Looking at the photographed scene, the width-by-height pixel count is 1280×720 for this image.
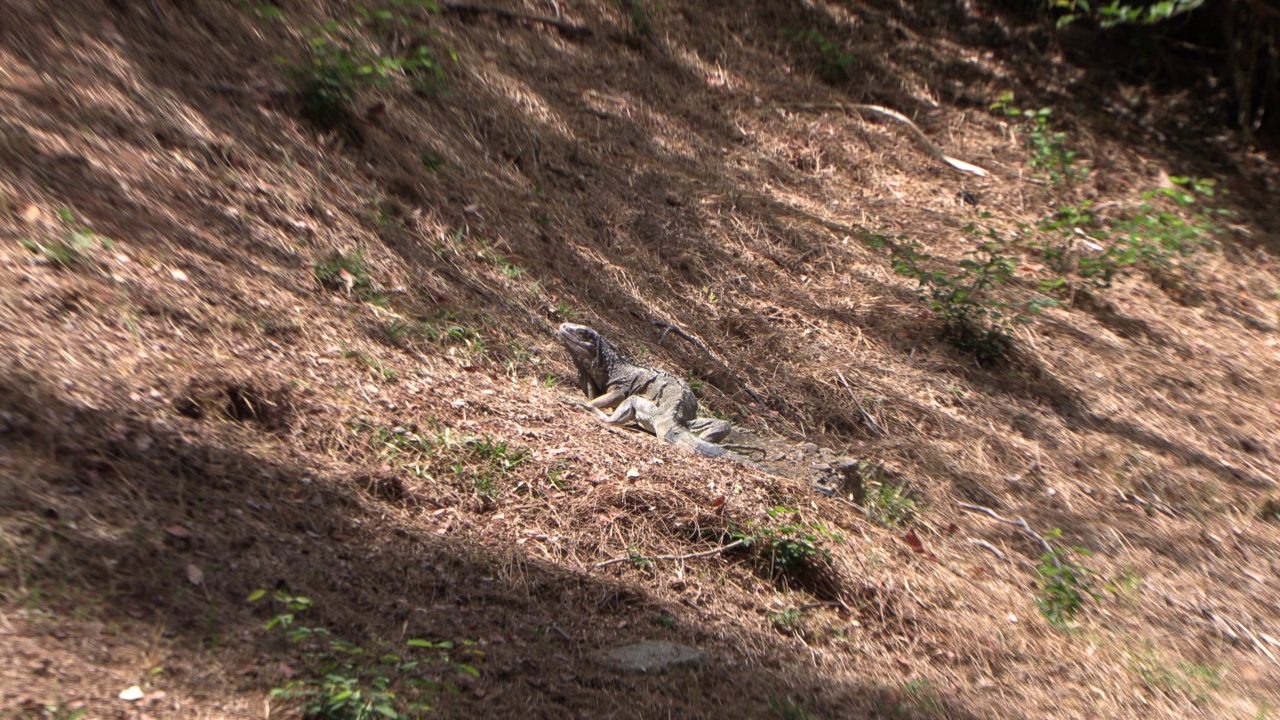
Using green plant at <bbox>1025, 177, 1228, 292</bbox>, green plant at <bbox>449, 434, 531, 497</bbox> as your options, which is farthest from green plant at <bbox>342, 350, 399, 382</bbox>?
green plant at <bbox>1025, 177, 1228, 292</bbox>

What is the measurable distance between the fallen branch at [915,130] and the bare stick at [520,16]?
2736 mm

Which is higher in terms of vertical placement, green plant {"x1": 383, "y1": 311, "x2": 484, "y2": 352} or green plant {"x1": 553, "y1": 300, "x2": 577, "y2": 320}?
green plant {"x1": 553, "y1": 300, "x2": 577, "y2": 320}

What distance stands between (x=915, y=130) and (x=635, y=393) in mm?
7086

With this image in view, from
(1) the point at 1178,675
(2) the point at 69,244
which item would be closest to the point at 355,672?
(2) the point at 69,244

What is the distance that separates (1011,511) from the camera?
281 inches

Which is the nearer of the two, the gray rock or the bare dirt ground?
the bare dirt ground

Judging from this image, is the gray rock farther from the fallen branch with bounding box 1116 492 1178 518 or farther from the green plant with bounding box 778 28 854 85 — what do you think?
the green plant with bounding box 778 28 854 85

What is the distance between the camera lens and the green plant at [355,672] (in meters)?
3.22

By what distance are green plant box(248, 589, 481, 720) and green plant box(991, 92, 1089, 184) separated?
10397mm

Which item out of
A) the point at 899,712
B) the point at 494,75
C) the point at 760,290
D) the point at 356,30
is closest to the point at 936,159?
the point at 760,290

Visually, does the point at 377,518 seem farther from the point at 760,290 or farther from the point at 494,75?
the point at 494,75

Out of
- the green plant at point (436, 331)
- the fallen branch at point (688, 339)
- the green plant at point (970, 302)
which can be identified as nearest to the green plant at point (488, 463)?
the green plant at point (436, 331)

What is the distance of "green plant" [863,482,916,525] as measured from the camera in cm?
638

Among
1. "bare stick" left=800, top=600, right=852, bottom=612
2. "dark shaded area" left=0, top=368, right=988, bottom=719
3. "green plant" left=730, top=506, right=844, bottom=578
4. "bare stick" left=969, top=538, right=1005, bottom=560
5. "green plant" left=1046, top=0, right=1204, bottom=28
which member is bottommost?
"dark shaded area" left=0, top=368, right=988, bottom=719
